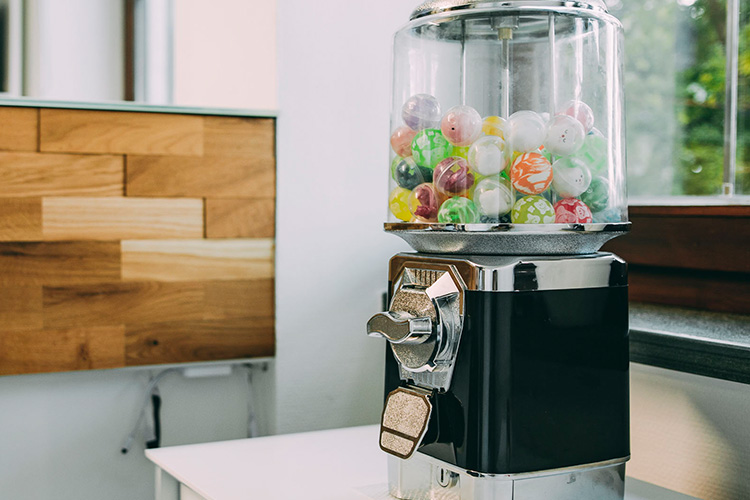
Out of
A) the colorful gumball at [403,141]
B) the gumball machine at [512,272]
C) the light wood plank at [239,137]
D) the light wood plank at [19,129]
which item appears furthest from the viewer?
the light wood plank at [239,137]

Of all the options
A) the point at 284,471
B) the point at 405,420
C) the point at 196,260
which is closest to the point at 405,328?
the point at 405,420

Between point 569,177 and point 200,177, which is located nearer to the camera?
point 569,177

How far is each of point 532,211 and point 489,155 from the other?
0.07 metres

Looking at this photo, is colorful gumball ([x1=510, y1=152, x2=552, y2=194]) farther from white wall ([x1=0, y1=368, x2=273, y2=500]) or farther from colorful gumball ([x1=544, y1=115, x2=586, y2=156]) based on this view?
white wall ([x1=0, y1=368, x2=273, y2=500])

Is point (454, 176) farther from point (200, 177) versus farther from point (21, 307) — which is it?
point (21, 307)

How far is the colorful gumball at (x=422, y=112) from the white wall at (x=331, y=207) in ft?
1.71

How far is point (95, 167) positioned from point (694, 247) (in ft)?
3.07

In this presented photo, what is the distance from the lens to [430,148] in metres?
0.81

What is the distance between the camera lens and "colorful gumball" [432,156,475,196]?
2.59 ft

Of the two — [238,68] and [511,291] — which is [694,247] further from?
[238,68]

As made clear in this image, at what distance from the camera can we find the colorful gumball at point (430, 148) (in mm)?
807

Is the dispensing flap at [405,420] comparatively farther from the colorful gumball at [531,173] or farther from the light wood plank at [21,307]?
the light wood plank at [21,307]

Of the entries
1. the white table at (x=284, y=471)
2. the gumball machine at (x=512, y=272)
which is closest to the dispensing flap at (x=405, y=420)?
the gumball machine at (x=512, y=272)

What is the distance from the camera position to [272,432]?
136 cm
